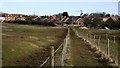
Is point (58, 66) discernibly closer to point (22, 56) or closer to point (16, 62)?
point (16, 62)

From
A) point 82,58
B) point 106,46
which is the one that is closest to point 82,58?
point 82,58

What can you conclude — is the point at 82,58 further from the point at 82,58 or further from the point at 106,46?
the point at 106,46

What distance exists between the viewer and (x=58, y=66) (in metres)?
16.1

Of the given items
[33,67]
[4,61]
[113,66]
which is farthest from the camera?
[4,61]

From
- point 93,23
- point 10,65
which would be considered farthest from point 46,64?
point 93,23

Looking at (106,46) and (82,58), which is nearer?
(82,58)

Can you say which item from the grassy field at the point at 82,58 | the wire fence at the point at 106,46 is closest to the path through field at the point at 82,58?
the grassy field at the point at 82,58

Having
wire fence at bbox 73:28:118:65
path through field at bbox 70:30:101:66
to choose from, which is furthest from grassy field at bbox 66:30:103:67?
wire fence at bbox 73:28:118:65

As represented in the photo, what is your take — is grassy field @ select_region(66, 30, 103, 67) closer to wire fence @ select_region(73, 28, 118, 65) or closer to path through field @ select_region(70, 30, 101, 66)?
path through field @ select_region(70, 30, 101, 66)

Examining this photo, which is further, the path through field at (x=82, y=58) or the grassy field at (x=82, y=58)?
the path through field at (x=82, y=58)

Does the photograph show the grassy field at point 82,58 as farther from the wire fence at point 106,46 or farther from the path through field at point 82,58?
the wire fence at point 106,46

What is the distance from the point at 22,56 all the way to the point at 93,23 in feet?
463

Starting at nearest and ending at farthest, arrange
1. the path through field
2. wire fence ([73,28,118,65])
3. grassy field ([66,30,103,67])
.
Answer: grassy field ([66,30,103,67]), the path through field, wire fence ([73,28,118,65])

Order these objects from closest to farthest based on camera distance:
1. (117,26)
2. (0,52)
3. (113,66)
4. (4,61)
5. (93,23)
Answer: (113,66)
(4,61)
(0,52)
(117,26)
(93,23)
